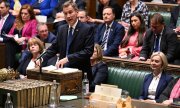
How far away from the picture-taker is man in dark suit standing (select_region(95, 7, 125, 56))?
Answer: 8.77 m

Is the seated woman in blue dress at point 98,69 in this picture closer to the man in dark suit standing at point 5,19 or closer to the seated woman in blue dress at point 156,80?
the seated woman in blue dress at point 156,80

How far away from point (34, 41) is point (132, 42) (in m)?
1.46

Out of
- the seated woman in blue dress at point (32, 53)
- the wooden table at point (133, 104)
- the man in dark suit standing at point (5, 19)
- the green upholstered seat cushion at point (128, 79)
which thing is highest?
the man in dark suit standing at point (5, 19)

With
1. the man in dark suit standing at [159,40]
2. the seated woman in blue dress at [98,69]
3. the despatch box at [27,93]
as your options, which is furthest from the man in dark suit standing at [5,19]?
the despatch box at [27,93]

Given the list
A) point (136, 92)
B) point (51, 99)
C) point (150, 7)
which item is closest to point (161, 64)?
point (136, 92)

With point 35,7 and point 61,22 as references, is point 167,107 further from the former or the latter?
point 35,7

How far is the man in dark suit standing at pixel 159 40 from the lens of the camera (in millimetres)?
7816

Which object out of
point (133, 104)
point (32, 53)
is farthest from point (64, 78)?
point (32, 53)

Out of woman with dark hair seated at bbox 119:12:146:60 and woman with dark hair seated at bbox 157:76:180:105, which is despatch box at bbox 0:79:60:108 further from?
woman with dark hair seated at bbox 119:12:146:60

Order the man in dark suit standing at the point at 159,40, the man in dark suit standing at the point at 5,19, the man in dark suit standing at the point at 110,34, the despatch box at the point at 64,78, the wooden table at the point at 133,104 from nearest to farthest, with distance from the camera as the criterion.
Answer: the wooden table at the point at 133,104 < the despatch box at the point at 64,78 < the man in dark suit standing at the point at 159,40 < the man in dark suit standing at the point at 110,34 < the man in dark suit standing at the point at 5,19

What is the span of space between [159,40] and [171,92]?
1.65 m

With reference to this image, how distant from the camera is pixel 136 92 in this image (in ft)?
23.2

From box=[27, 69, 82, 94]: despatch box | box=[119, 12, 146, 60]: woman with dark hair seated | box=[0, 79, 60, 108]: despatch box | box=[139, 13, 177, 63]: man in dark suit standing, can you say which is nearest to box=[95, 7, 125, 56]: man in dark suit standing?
box=[119, 12, 146, 60]: woman with dark hair seated

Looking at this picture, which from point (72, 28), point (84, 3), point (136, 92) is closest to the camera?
point (72, 28)
